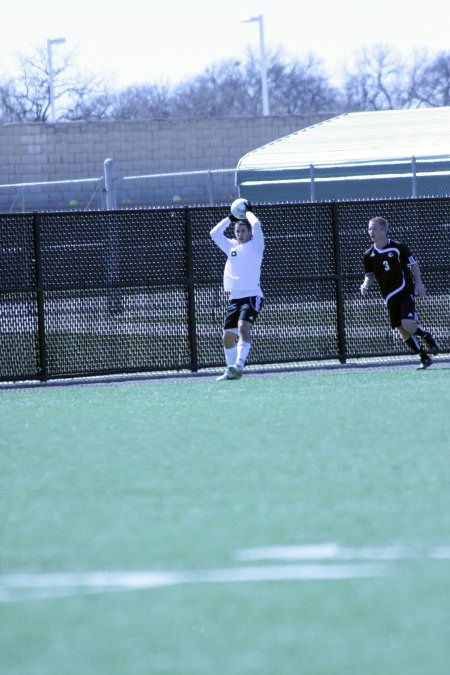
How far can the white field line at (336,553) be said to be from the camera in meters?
6.06

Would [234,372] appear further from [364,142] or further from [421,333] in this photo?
[364,142]

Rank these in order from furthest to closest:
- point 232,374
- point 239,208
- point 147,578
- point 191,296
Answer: point 191,296 → point 232,374 → point 239,208 → point 147,578

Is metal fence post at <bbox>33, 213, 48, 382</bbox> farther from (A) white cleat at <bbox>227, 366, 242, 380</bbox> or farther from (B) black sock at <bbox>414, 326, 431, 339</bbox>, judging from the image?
(B) black sock at <bbox>414, 326, 431, 339</bbox>

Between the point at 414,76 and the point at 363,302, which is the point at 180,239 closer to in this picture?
the point at 363,302

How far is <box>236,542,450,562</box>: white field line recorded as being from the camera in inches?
239

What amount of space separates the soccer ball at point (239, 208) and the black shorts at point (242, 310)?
91 centimetres

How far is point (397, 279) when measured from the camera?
15.4m

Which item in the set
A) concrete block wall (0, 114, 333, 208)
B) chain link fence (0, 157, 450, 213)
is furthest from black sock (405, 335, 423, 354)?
concrete block wall (0, 114, 333, 208)

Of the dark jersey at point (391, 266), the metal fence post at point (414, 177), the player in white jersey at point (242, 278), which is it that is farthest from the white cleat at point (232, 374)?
the metal fence post at point (414, 177)

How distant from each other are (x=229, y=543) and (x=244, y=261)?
874 centimetres

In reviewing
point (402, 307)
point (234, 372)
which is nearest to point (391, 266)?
point (402, 307)

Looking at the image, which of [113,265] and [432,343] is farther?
[113,265]

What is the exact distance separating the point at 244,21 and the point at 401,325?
4061cm

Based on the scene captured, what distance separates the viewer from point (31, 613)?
5.34 meters
